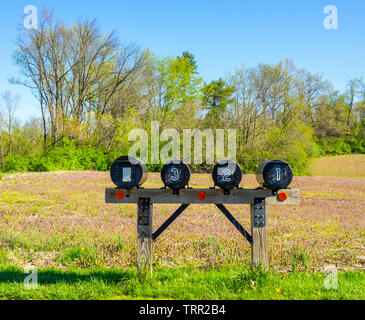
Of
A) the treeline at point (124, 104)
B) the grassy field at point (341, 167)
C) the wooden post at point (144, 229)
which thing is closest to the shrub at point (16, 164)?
the treeline at point (124, 104)

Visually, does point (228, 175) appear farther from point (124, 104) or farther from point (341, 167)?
point (341, 167)

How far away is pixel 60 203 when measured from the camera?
11312 millimetres

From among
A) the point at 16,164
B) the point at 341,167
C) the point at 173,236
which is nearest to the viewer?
the point at 173,236

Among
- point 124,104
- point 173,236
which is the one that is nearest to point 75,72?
point 124,104

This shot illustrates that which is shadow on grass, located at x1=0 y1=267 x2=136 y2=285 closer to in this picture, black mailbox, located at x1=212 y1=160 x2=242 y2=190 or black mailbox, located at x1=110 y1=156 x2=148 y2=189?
black mailbox, located at x1=110 y1=156 x2=148 y2=189

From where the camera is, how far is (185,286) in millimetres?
4082

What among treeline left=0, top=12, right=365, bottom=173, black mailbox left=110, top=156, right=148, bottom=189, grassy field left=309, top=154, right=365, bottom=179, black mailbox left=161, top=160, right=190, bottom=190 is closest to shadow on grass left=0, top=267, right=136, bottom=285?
black mailbox left=110, top=156, right=148, bottom=189

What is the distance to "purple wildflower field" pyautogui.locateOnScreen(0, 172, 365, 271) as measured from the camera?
552cm

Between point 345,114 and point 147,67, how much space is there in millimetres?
39668

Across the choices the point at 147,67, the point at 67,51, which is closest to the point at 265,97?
the point at 147,67

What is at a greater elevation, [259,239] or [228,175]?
[228,175]

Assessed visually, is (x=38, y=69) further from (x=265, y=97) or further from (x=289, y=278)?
(x=289, y=278)

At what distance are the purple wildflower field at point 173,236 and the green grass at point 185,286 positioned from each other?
0.74m

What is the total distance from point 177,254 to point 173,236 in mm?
1197
